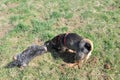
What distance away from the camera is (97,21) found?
703 cm

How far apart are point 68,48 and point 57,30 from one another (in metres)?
0.87

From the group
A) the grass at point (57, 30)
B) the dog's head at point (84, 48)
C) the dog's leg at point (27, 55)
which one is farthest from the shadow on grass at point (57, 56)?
the dog's head at point (84, 48)

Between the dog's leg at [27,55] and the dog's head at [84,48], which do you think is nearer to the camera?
the dog's head at [84,48]

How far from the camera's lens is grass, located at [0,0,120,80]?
Answer: 5730 millimetres

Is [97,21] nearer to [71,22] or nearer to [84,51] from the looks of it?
[71,22]

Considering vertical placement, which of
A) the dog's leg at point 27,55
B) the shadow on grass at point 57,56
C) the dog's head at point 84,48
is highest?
the dog's head at point 84,48

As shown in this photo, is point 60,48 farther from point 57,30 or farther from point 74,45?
point 57,30

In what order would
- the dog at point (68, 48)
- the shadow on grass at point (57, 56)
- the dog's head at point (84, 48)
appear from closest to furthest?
1. the dog's head at point (84, 48)
2. the dog at point (68, 48)
3. the shadow on grass at point (57, 56)

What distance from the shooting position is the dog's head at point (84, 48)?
552 centimetres

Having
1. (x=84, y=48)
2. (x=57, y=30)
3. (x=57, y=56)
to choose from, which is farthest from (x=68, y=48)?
(x=57, y=30)

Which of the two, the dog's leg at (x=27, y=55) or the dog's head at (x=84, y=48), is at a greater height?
the dog's head at (x=84, y=48)

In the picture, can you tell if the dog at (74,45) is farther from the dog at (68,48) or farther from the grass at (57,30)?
the grass at (57,30)

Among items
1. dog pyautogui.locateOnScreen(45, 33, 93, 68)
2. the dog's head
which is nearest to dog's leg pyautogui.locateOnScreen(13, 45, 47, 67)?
dog pyautogui.locateOnScreen(45, 33, 93, 68)

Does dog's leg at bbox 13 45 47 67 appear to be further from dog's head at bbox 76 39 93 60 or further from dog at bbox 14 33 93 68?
dog's head at bbox 76 39 93 60
